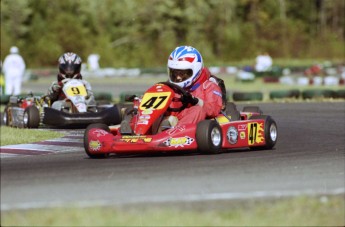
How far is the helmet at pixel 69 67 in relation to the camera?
15.6m

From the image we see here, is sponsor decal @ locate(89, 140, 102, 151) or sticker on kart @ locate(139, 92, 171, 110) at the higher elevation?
sticker on kart @ locate(139, 92, 171, 110)

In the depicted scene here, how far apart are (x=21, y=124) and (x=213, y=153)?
18.0 ft

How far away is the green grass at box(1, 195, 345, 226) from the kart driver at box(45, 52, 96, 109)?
8917 millimetres

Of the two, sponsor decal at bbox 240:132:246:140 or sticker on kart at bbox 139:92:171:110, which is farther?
sponsor decal at bbox 240:132:246:140

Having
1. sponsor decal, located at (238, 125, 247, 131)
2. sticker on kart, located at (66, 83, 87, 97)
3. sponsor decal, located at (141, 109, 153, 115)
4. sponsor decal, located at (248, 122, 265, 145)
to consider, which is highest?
sticker on kart, located at (66, 83, 87, 97)

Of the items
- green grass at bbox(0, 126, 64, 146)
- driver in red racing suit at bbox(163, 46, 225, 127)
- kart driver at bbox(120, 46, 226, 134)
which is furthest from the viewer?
green grass at bbox(0, 126, 64, 146)

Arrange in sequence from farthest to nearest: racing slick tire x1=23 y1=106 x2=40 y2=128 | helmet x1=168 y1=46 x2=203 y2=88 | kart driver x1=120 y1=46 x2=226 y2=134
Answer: racing slick tire x1=23 y1=106 x2=40 y2=128
helmet x1=168 y1=46 x2=203 y2=88
kart driver x1=120 y1=46 x2=226 y2=134

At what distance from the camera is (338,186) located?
7.50m

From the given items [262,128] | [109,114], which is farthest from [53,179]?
[109,114]

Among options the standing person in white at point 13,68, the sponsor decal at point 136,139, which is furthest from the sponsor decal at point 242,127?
the standing person in white at point 13,68

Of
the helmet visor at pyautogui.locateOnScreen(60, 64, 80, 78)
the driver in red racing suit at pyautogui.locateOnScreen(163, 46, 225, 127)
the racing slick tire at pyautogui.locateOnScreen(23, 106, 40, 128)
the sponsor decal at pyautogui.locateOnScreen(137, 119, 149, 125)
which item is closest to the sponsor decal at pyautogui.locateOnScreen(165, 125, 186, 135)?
the sponsor decal at pyautogui.locateOnScreen(137, 119, 149, 125)

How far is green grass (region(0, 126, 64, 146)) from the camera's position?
37.8 ft

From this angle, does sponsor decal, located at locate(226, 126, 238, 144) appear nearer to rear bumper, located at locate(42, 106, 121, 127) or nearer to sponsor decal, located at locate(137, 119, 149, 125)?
sponsor decal, located at locate(137, 119, 149, 125)

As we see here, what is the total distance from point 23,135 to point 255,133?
3381 millimetres
